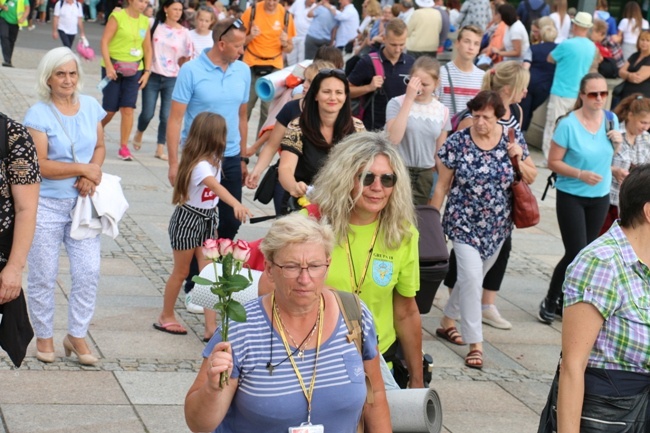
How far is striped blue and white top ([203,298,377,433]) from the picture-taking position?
3.70 m

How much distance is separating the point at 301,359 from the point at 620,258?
45.4 inches

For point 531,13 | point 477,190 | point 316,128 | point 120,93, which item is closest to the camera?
point 316,128

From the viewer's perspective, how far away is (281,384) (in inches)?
146

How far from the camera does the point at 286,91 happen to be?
9.44 meters

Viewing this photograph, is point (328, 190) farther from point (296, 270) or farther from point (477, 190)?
point (477, 190)

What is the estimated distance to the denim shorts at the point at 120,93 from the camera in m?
12.8

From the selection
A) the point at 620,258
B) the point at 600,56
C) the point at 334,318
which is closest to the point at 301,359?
the point at 334,318

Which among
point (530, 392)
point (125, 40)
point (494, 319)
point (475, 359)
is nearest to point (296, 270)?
point (530, 392)

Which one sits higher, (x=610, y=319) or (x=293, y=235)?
(x=293, y=235)

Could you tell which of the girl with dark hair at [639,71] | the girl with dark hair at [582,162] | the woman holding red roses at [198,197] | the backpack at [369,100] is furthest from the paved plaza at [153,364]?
the girl with dark hair at [639,71]

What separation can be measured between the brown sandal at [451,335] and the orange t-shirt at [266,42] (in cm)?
707

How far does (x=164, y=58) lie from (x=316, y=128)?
→ 22.3ft

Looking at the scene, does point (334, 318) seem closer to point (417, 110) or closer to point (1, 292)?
point (1, 292)

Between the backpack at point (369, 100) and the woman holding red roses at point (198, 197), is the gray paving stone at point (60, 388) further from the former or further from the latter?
the backpack at point (369, 100)
